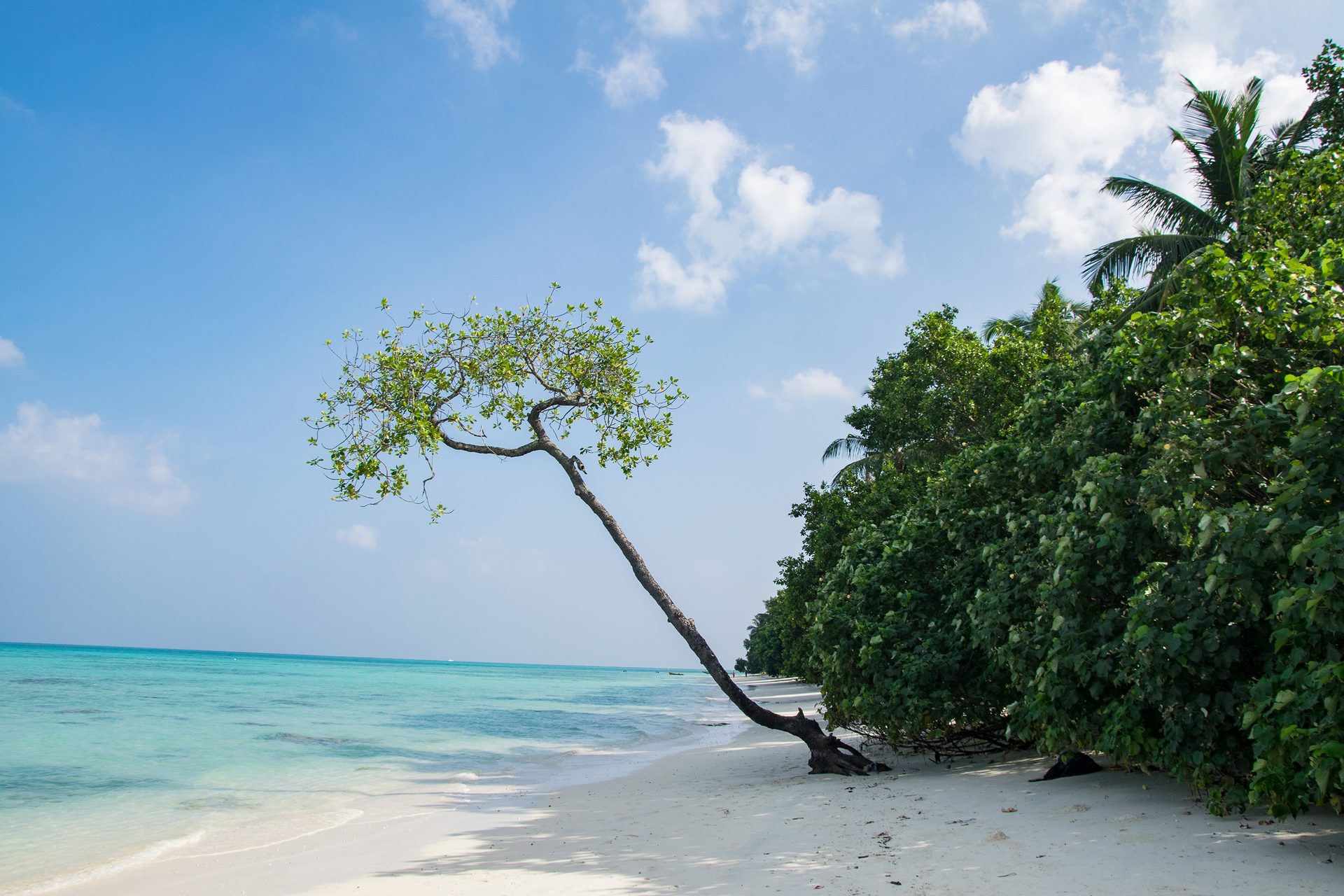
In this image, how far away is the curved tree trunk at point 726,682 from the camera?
10750 mm

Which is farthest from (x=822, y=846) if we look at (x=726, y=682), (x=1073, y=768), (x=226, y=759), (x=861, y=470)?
(x=861, y=470)

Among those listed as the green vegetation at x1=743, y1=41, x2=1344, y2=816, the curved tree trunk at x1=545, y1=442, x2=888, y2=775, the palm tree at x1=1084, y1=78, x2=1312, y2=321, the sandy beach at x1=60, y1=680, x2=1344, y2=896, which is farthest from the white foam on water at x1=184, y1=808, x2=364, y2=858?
the palm tree at x1=1084, y1=78, x2=1312, y2=321

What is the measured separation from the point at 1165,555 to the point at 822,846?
3.81 m

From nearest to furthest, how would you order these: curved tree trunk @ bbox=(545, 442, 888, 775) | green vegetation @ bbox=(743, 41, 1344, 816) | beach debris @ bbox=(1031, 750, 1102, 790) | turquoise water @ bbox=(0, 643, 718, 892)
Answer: green vegetation @ bbox=(743, 41, 1344, 816) < beach debris @ bbox=(1031, 750, 1102, 790) < turquoise water @ bbox=(0, 643, 718, 892) < curved tree trunk @ bbox=(545, 442, 888, 775)

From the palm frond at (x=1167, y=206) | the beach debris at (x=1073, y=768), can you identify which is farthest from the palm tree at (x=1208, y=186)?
the beach debris at (x=1073, y=768)

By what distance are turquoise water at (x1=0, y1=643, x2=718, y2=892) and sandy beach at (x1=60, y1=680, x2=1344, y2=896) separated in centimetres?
129

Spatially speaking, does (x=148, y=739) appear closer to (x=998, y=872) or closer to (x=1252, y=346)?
(x=998, y=872)

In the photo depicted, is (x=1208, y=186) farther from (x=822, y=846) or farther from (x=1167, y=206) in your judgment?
(x=822, y=846)

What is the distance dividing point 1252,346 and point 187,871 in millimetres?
10833

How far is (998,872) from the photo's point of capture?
5.28m

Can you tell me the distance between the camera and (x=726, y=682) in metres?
11.5

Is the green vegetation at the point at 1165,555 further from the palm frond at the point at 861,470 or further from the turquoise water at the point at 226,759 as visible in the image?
the palm frond at the point at 861,470

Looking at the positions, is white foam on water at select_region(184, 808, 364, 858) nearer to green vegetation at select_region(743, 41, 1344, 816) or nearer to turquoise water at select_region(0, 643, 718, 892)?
turquoise water at select_region(0, 643, 718, 892)

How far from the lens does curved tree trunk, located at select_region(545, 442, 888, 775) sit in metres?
10.8
